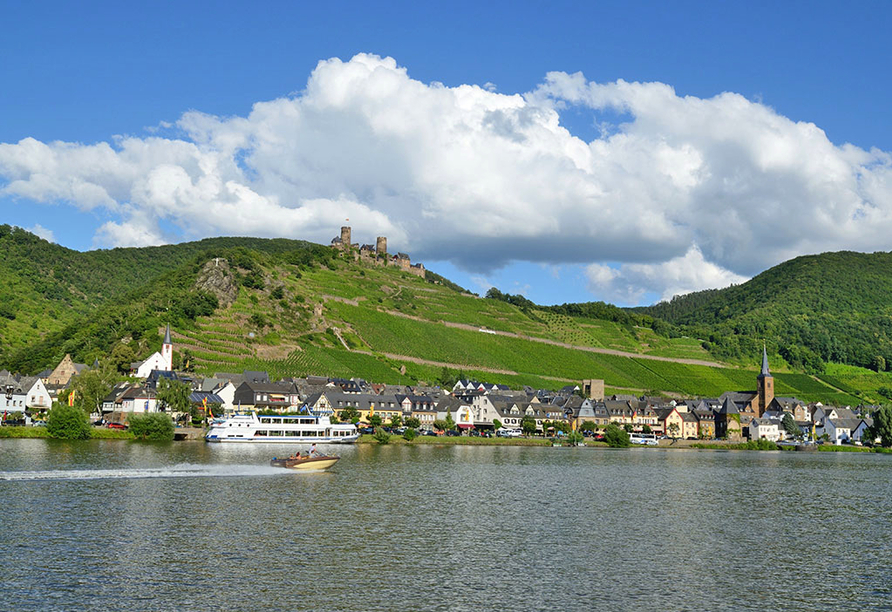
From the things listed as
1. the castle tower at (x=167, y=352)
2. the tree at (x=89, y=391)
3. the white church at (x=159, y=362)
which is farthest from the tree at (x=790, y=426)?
the tree at (x=89, y=391)

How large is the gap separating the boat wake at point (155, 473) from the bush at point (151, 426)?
3035cm

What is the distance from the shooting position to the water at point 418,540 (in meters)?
27.1

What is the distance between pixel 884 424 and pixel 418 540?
125 m

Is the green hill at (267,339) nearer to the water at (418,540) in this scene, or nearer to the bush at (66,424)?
the bush at (66,424)

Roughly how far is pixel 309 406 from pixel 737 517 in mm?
84756

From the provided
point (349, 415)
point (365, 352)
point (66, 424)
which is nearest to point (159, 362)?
point (349, 415)

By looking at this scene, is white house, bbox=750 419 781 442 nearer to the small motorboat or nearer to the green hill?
the green hill

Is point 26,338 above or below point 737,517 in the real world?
above

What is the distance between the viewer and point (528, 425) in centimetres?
13212

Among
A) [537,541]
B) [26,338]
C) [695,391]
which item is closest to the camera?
[537,541]

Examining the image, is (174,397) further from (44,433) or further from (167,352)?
(167,352)

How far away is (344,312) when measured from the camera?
193750 millimetres

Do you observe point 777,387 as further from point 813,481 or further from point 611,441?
point 813,481

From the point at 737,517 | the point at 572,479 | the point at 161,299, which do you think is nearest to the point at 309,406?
the point at 161,299
